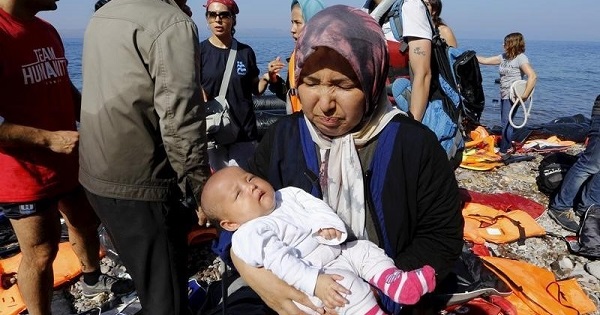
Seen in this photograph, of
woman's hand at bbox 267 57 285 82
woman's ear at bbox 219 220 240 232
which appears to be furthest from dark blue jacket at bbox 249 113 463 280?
woman's hand at bbox 267 57 285 82

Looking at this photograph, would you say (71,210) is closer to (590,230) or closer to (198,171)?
(198,171)

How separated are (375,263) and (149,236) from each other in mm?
1508

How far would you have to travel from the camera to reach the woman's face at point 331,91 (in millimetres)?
1505

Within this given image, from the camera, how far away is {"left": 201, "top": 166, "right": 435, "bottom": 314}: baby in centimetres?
157

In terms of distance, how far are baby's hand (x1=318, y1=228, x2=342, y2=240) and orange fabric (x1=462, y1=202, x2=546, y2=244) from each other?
11.8ft

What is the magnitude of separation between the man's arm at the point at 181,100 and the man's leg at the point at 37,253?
1.11m

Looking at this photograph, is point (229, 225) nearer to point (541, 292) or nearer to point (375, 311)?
point (375, 311)

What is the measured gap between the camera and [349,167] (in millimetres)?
1638

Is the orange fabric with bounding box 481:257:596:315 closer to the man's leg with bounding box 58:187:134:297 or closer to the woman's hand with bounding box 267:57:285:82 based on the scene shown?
the woman's hand with bounding box 267:57:285:82

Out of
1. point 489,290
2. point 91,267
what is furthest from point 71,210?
point 489,290

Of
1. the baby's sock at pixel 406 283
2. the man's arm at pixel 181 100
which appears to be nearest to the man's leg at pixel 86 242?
the man's arm at pixel 181 100

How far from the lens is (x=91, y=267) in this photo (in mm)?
3695

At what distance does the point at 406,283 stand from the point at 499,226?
391cm

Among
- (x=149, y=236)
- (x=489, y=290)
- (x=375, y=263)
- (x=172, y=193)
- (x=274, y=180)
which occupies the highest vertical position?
(x=274, y=180)
